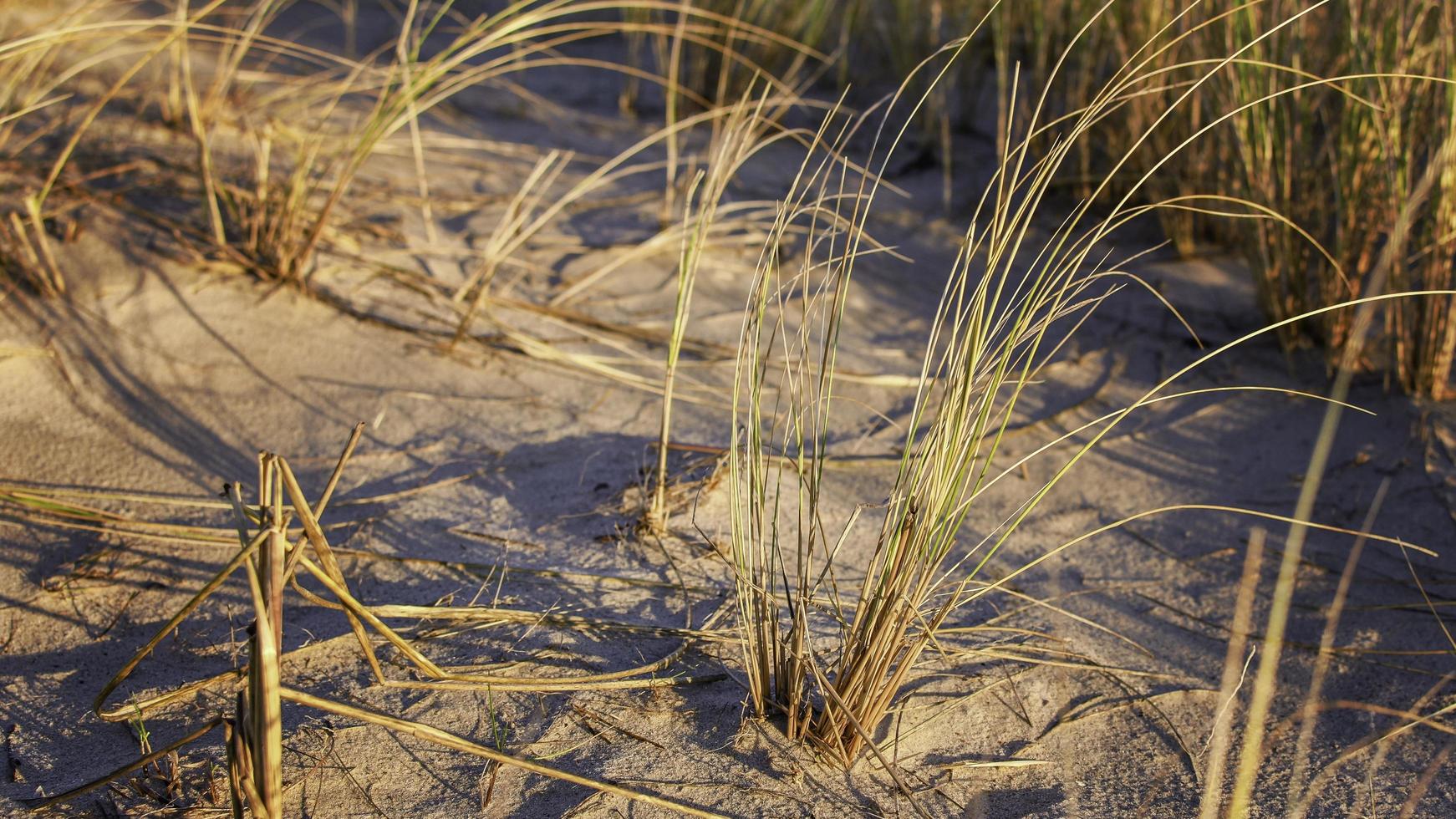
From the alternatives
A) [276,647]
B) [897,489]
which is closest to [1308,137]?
[897,489]

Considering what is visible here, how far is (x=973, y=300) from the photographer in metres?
1.15

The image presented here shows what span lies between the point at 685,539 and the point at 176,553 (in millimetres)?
743

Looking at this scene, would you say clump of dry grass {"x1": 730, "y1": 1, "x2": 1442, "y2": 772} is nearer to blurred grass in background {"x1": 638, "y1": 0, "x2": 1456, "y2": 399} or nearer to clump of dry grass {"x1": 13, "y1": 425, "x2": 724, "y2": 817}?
clump of dry grass {"x1": 13, "y1": 425, "x2": 724, "y2": 817}

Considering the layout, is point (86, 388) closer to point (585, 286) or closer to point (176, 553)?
point (176, 553)

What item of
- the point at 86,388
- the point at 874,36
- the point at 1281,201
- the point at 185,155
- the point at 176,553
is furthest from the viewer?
the point at 874,36

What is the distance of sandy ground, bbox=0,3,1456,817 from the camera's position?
1303mm

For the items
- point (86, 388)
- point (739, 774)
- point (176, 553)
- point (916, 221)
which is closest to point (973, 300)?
point (739, 774)

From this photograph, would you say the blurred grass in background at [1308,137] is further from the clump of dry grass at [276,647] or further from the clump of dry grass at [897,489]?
the clump of dry grass at [276,647]

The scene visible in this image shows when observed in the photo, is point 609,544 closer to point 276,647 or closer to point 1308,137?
point 276,647

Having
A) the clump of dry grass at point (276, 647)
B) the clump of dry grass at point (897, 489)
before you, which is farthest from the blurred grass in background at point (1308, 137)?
the clump of dry grass at point (276, 647)

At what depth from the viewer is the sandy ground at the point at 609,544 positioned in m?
1.30

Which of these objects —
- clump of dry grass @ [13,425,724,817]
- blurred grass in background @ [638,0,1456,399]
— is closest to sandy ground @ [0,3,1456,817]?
clump of dry grass @ [13,425,724,817]

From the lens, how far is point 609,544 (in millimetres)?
1661

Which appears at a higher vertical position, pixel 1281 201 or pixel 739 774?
pixel 1281 201
